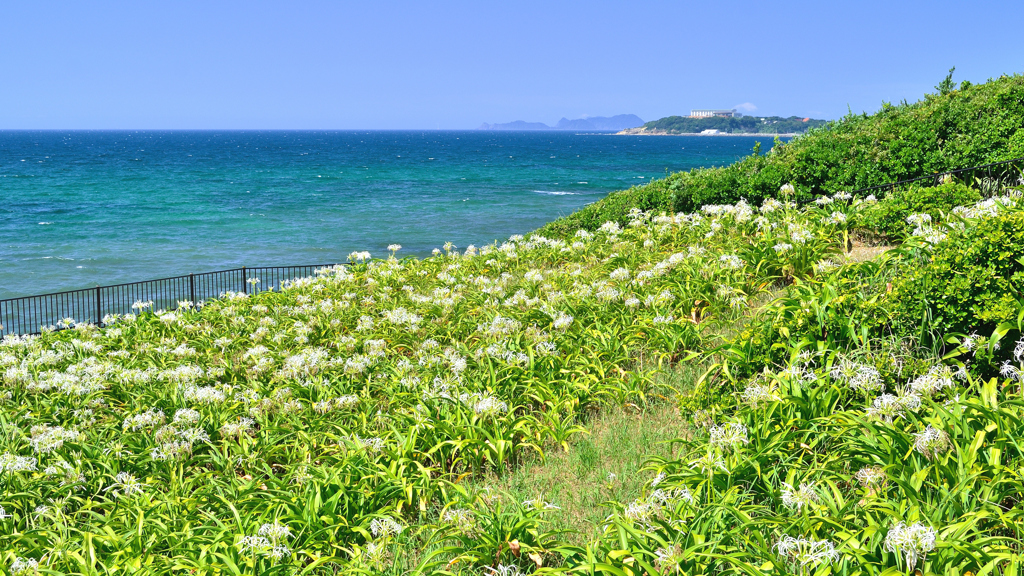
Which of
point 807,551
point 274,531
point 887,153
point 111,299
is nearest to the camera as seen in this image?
point 807,551

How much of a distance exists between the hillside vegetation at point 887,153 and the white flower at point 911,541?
10147 mm

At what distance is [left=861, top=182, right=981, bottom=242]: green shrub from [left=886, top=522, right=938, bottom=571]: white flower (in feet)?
19.5

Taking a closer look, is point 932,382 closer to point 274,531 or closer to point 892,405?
point 892,405

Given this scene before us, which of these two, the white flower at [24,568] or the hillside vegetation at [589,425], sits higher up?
the hillside vegetation at [589,425]

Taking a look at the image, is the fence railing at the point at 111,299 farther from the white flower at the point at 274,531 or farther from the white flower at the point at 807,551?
the white flower at the point at 274,531

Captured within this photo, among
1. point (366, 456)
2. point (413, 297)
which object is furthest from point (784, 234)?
point (366, 456)

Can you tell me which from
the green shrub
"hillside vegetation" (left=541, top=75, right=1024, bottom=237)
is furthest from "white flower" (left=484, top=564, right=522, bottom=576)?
"hillside vegetation" (left=541, top=75, right=1024, bottom=237)

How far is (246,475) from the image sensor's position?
575 centimetres

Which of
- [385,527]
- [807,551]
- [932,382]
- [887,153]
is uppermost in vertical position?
[887,153]

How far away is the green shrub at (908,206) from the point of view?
319 inches

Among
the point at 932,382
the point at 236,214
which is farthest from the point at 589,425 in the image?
the point at 236,214

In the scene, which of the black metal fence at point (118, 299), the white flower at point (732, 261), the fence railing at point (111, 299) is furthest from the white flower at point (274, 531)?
the black metal fence at point (118, 299)

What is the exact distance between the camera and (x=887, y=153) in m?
12.3

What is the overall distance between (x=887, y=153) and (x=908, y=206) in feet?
15.4
